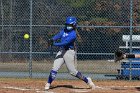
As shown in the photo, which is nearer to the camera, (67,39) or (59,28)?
(67,39)

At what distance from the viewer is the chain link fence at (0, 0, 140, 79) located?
18.9 metres

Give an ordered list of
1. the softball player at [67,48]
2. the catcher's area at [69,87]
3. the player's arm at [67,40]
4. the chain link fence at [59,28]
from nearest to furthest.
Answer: the player's arm at [67,40]
the softball player at [67,48]
the catcher's area at [69,87]
the chain link fence at [59,28]

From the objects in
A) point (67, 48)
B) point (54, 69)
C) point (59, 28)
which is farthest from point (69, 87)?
point (59, 28)

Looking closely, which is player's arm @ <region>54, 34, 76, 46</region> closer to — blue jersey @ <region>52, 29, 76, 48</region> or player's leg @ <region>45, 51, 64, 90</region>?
blue jersey @ <region>52, 29, 76, 48</region>

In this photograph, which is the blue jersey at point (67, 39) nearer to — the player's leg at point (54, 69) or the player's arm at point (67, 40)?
the player's arm at point (67, 40)

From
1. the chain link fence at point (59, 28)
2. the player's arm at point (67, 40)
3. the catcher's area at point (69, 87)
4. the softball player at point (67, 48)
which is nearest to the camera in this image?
the player's arm at point (67, 40)

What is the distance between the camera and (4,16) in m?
19.2

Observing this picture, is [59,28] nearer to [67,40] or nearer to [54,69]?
[54,69]

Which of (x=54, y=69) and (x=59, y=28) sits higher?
(x=59, y=28)

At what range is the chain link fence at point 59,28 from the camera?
18891mm

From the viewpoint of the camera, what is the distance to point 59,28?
18984 mm

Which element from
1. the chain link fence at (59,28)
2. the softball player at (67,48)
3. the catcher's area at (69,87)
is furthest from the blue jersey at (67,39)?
the chain link fence at (59,28)

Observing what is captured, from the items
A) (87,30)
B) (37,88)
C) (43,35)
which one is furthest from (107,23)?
(37,88)

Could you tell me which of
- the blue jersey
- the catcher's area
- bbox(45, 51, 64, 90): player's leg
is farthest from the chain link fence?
the blue jersey
